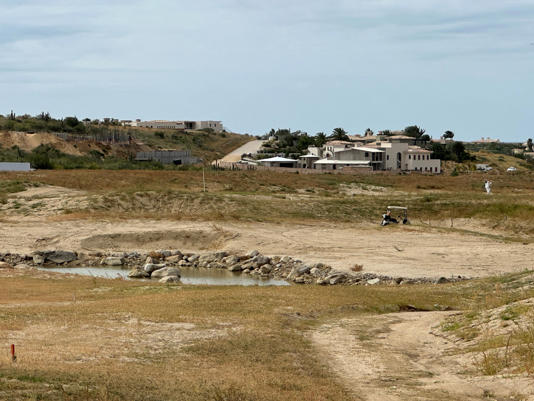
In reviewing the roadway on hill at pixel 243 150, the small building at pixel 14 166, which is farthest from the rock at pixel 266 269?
the roadway on hill at pixel 243 150

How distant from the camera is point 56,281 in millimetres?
37812

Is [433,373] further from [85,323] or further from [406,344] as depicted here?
[85,323]

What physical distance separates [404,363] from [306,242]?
101 feet

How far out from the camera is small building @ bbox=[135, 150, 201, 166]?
4773 inches

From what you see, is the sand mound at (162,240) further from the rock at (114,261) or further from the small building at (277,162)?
the small building at (277,162)

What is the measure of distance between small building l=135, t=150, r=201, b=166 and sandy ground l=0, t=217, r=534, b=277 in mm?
62932

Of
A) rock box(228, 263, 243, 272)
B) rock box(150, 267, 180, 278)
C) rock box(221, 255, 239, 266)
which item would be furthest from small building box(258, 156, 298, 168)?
rock box(150, 267, 180, 278)

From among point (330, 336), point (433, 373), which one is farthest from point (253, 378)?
point (330, 336)

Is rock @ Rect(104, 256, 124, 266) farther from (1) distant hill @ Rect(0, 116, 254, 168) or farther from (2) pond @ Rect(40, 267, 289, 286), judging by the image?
(1) distant hill @ Rect(0, 116, 254, 168)

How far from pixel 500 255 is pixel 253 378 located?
105 feet

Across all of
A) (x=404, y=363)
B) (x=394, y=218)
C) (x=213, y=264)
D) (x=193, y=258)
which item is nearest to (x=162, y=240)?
(x=193, y=258)

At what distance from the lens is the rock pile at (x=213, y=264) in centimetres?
4044

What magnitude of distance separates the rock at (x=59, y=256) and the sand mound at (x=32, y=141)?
70665 millimetres

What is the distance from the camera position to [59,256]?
157 feet
